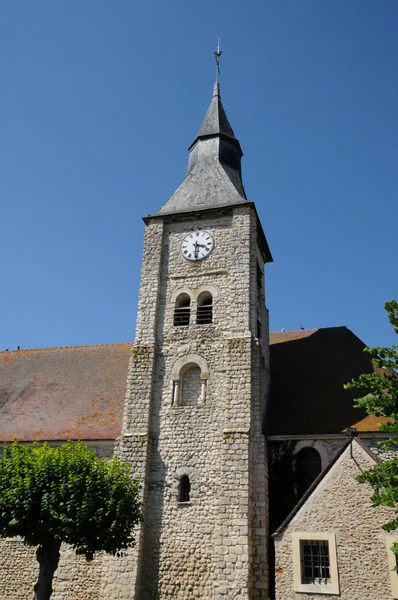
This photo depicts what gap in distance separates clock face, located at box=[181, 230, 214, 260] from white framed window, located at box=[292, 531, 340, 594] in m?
10.3

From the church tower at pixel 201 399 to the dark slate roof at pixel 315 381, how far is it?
2.71 feet

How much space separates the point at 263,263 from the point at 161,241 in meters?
4.76

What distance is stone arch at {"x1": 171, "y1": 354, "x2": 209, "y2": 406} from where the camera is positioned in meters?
18.7

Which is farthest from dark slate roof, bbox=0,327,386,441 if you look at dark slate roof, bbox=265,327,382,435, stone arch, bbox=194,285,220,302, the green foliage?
stone arch, bbox=194,285,220,302

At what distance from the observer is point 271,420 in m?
18.8

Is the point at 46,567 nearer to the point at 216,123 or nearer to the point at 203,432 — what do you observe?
the point at 203,432

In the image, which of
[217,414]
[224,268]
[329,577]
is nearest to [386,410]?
[329,577]

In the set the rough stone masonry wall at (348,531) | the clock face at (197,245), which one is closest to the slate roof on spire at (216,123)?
the clock face at (197,245)

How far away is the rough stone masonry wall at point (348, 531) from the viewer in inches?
543

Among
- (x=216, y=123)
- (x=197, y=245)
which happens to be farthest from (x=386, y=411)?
(x=216, y=123)

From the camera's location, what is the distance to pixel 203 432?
58.7 feet

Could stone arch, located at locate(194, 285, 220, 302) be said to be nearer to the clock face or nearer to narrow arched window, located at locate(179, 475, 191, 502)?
the clock face

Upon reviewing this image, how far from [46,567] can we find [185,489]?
15.4 feet

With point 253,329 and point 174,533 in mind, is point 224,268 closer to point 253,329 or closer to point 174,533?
point 253,329
